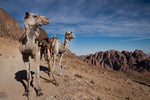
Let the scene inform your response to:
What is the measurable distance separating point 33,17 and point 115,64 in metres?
129

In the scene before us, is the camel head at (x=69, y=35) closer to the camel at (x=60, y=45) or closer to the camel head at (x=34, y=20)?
the camel at (x=60, y=45)

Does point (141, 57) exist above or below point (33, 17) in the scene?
below

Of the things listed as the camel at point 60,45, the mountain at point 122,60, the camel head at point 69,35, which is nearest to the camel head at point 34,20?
the camel at point 60,45

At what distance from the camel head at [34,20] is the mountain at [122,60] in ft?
321

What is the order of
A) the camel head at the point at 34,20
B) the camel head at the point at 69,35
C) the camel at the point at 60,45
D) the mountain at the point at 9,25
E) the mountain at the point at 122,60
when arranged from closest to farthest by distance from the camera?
the camel head at the point at 34,20, the camel at the point at 60,45, the camel head at the point at 69,35, the mountain at the point at 9,25, the mountain at the point at 122,60

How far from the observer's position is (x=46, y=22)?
4512 millimetres

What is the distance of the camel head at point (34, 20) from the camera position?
4.45 m

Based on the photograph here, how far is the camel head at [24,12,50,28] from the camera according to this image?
4.45 meters

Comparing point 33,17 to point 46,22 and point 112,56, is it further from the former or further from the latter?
point 112,56

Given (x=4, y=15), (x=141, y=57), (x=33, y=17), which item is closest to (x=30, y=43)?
(x=33, y=17)

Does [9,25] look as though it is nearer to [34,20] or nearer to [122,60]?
[34,20]

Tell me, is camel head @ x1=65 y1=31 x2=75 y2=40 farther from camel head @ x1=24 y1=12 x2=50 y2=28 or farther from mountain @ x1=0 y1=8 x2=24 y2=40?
mountain @ x1=0 y1=8 x2=24 y2=40

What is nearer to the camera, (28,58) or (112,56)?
(28,58)

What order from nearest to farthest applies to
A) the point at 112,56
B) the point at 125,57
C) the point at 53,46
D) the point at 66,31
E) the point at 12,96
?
the point at 12,96 → the point at 53,46 → the point at 66,31 → the point at 125,57 → the point at 112,56
